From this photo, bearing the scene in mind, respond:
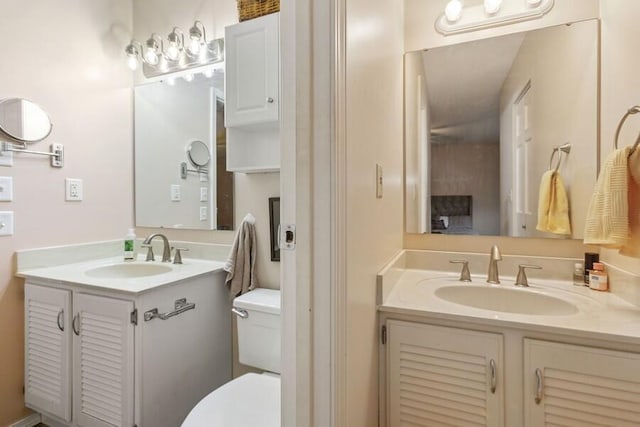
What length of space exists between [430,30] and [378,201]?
1.07 m

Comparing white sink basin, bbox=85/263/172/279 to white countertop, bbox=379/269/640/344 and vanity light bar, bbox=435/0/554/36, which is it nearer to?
Answer: white countertop, bbox=379/269/640/344

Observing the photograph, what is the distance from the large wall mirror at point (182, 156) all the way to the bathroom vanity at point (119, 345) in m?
0.41

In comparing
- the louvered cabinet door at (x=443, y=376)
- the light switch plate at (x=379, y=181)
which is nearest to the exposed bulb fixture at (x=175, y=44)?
the light switch plate at (x=379, y=181)

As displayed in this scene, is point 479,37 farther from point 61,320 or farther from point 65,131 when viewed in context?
point 61,320

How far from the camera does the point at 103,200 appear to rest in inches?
78.9

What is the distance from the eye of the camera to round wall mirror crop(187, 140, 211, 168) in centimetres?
195

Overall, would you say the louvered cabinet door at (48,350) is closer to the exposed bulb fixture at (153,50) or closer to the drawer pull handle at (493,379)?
the exposed bulb fixture at (153,50)

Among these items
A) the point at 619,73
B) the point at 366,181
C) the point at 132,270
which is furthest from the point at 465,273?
the point at 132,270

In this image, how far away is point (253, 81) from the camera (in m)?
1.60

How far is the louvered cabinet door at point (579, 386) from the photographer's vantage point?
0.92 meters

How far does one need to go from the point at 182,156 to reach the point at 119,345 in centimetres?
111

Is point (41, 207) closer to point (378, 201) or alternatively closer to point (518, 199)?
point (378, 201)

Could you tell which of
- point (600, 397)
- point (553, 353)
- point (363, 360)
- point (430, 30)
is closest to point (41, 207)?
point (363, 360)

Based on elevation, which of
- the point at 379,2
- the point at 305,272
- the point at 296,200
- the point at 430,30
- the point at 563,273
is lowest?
the point at 563,273
